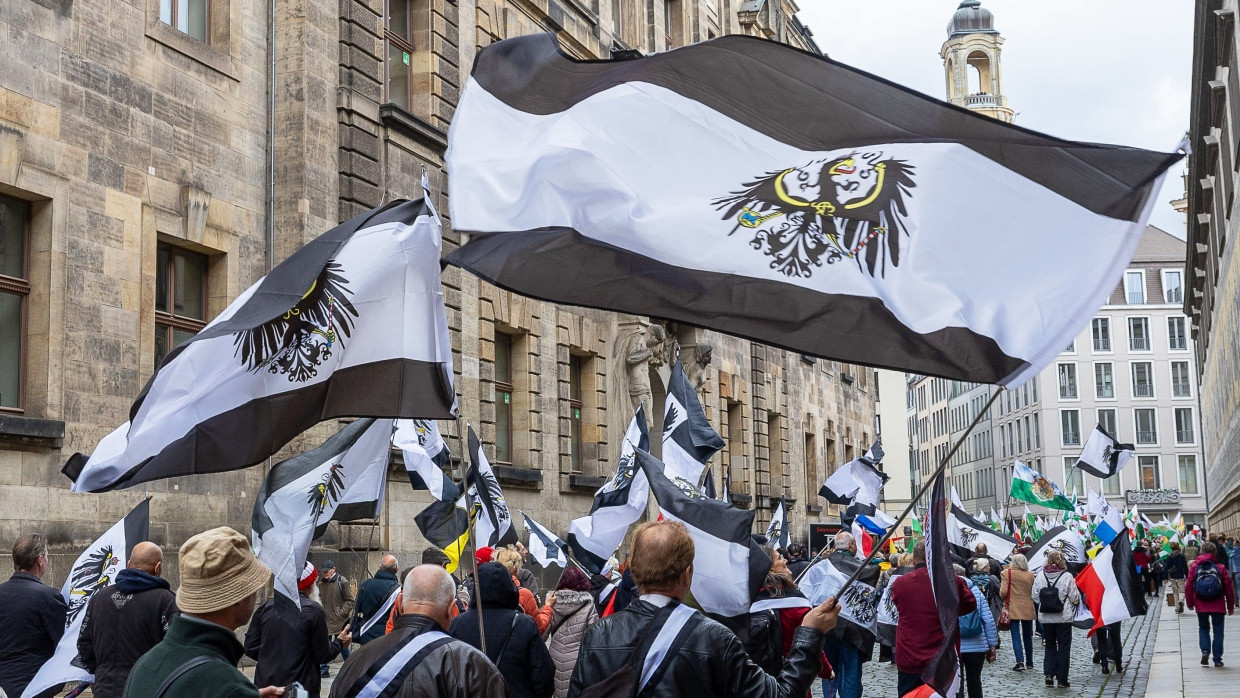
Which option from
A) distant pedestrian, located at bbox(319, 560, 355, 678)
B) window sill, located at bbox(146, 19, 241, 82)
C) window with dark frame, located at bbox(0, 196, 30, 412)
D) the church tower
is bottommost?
distant pedestrian, located at bbox(319, 560, 355, 678)

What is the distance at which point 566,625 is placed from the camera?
860cm

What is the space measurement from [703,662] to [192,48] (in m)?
13.1

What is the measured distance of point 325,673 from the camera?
48.2 ft

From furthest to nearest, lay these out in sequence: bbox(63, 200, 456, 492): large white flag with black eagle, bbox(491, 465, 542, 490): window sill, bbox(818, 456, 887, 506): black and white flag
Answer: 1. bbox(491, 465, 542, 490): window sill
2. bbox(818, 456, 887, 506): black and white flag
3. bbox(63, 200, 456, 492): large white flag with black eagle

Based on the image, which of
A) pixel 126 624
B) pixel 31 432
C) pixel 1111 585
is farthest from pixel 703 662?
pixel 1111 585

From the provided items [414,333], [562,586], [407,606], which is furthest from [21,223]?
[407,606]

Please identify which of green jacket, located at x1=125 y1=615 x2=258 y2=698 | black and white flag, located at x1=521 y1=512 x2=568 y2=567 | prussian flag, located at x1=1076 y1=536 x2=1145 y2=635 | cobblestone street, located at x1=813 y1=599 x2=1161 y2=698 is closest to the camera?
green jacket, located at x1=125 y1=615 x2=258 y2=698

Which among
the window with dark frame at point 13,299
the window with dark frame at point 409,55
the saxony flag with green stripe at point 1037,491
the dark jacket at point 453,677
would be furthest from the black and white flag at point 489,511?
the saxony flag with green stripe at point 1037,491

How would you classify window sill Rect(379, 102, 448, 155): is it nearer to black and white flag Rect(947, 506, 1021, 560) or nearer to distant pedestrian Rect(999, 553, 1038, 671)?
black and white flag Rect(947, 506, 1021, 560)

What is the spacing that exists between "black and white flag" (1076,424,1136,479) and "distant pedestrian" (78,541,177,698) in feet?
71.8

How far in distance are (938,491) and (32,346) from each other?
406 inches

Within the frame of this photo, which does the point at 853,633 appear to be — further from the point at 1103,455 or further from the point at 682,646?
the point at 1103,455

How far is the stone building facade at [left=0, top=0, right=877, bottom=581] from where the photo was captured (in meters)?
13.4

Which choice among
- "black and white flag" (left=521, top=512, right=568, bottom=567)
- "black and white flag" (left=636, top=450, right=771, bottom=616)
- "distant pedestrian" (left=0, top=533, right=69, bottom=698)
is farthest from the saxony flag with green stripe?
"distant pedestrian" (left=0, top=533, right=69, bottom=698)
